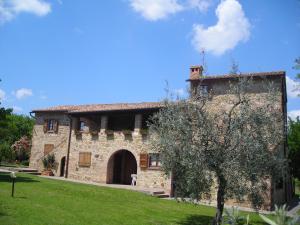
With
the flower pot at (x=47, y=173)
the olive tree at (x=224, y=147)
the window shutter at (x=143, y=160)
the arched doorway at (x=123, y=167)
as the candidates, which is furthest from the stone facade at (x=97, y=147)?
the olive tree at (x=224, y=147)

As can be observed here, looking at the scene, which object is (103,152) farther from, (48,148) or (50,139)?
(48,148)

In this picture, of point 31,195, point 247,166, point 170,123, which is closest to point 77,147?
point 31,195

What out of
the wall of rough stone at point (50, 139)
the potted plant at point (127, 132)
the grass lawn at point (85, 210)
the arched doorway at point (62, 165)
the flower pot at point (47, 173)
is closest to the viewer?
the grass lawn at point (85, 210)

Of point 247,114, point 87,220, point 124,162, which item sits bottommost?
point 87,220

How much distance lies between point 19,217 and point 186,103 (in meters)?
6.51

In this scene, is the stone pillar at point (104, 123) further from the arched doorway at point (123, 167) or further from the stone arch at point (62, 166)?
the stone arch at point (62, 166)

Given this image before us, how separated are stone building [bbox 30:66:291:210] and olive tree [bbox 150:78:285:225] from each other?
957 centimetres

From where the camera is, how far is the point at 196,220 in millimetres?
13859

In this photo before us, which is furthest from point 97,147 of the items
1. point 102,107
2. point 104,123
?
point 102,107

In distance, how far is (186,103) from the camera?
12727mm

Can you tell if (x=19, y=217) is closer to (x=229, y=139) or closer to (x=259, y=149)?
(x=229, y=139)

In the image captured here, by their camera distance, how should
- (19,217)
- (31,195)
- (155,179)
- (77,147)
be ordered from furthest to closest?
1. (77,147)
2. (155,179)
3. (31,195)
4. (19,217)

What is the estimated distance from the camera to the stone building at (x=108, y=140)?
23.6 m

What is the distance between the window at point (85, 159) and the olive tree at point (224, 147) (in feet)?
48.2
